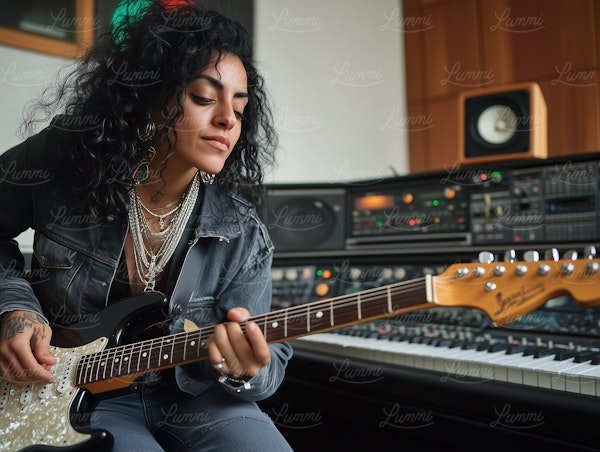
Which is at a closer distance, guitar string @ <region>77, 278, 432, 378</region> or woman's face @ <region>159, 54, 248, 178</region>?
guitar string @ <region>77, 278, 432, 378</region>

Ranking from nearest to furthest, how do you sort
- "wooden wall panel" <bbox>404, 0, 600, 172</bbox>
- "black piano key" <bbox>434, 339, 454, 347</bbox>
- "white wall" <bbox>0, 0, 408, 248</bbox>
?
"black piano key" <bbox>434, 339, 454, 347</bbox> → "wooden wall panel" <bbox>404, 0, 600, 172</bbox> → "white wall" <bbox>0, 0, 408, 248</bbox>

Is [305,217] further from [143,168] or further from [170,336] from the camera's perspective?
[170,336]

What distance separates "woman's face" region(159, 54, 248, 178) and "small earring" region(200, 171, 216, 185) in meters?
0.08

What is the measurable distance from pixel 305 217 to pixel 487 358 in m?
0.95

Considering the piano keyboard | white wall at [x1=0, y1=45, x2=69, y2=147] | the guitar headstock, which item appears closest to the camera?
the guitar headstock

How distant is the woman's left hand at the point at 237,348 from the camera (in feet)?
3.26

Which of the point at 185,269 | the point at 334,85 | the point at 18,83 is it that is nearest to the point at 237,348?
the point at 185,269

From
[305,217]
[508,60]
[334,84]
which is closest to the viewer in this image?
[305,217]

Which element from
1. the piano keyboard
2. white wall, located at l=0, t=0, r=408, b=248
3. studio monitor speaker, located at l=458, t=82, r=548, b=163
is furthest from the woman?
white wall, located at l=0, t=0, r=408, b=248

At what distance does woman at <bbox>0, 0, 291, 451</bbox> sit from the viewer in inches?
47.1

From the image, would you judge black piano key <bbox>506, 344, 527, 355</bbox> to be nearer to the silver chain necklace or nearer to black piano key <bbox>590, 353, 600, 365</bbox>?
black piano key <bbox>590, 353, 600, 365</bbox>

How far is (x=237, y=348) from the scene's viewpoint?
1005mm

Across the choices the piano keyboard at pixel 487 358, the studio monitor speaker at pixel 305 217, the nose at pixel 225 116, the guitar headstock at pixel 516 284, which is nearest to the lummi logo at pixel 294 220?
the studio monitor speaker at pixel 305 217

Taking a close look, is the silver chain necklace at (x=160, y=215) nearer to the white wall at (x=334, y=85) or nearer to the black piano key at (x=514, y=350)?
the black piano key at (x=514, y=350)
